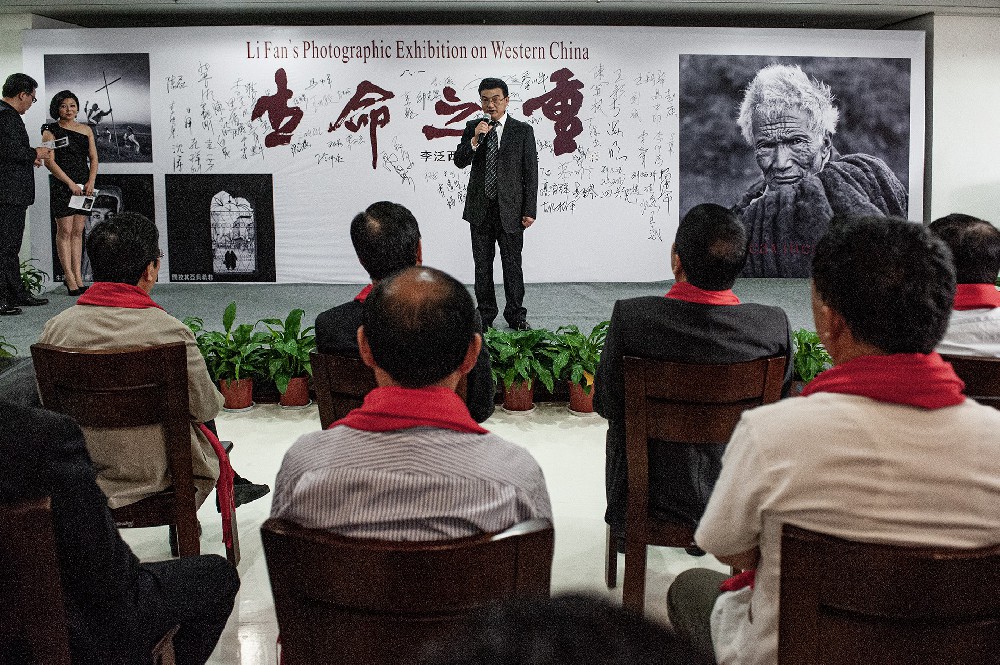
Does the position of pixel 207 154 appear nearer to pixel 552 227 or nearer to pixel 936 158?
pixel 552 227


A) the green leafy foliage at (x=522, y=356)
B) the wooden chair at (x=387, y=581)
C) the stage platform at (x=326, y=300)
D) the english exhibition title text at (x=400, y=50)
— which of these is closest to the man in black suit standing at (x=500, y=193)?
the stage platform at (x=326, y=300)

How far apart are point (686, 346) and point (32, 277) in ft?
19.3

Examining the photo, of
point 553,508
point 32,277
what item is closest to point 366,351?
point 553,508

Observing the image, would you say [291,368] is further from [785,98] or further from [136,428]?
[785,98]

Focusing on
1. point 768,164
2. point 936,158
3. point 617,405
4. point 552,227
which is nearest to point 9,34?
point 552,227

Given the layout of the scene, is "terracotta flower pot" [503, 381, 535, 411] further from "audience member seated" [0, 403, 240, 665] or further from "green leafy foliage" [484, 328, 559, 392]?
"audience member seated" [0, 403, 240, 665]

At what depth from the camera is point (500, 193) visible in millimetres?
4945

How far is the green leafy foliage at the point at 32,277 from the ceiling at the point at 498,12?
6.07 ft

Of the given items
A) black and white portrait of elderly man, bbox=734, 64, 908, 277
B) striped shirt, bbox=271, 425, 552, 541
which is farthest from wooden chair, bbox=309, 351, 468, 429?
black and white portrait of elderly man, bbox=734, 64, 908, 277

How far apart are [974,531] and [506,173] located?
3991 millimetres

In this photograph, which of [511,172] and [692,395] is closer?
[692,395]

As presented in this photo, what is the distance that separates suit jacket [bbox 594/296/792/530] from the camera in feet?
A: 6.75

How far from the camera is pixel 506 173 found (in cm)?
494
